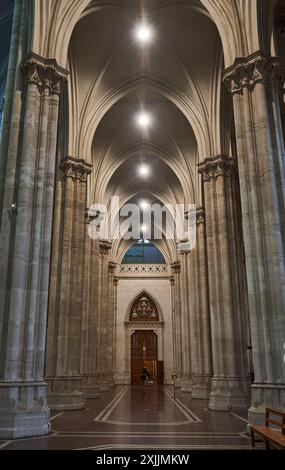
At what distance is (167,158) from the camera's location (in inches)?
994

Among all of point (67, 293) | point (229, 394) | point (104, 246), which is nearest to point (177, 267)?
point (104, 246)

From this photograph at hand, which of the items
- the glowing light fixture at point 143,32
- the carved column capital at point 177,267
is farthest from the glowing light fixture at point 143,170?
the glowing light fixture at point 143,32

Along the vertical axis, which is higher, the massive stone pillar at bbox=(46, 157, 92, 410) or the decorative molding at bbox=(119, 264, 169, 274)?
the decorative molding at bbox=(119, 264, 169, 274)

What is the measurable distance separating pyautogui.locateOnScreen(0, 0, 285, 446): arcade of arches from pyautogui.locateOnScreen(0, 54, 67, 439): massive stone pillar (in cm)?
3

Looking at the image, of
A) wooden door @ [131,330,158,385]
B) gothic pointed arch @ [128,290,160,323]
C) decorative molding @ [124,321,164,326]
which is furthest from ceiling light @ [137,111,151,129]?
wooden door @ [131,330,158,385]

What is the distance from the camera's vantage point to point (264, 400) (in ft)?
30.1

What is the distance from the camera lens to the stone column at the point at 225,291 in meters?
14.3

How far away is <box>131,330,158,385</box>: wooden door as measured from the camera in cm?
3556

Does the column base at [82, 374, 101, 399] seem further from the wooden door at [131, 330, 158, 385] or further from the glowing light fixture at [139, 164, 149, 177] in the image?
the wooden door at [131, 330, 158, 385]

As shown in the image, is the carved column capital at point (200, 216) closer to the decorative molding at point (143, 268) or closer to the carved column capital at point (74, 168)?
the carved column capital at point (74, 168)

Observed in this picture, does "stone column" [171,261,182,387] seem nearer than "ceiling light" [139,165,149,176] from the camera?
No

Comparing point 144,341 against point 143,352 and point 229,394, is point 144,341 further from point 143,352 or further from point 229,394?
point 229,394
